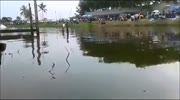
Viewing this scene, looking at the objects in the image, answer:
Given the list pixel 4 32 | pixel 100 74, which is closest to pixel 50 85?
pixel 100 74

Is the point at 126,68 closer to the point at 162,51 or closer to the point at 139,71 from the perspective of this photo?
the point at 139,71

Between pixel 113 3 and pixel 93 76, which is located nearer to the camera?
pixel 93 76

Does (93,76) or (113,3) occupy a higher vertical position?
(113,3)

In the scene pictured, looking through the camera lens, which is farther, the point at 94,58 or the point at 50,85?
the point at 94,58

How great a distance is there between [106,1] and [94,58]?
6456 cm

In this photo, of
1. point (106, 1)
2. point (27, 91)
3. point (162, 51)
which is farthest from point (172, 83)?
point (106, 1)

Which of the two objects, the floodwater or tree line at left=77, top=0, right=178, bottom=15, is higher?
tree line at left=77, top=0, right=178, bottom=15

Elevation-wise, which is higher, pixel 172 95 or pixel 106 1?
pixel 106 1

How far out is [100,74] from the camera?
14.7m

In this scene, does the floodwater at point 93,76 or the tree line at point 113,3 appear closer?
the floodwater at point 93,76

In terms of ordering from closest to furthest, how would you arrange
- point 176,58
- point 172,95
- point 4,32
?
point 172,95
point 176,58
point 4,32

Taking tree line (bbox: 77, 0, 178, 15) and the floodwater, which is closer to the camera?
the floodwater

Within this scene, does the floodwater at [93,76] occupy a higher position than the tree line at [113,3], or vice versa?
the tree line at [113,3]

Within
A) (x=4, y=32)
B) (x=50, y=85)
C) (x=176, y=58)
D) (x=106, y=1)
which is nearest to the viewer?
(x=50, y=85)
